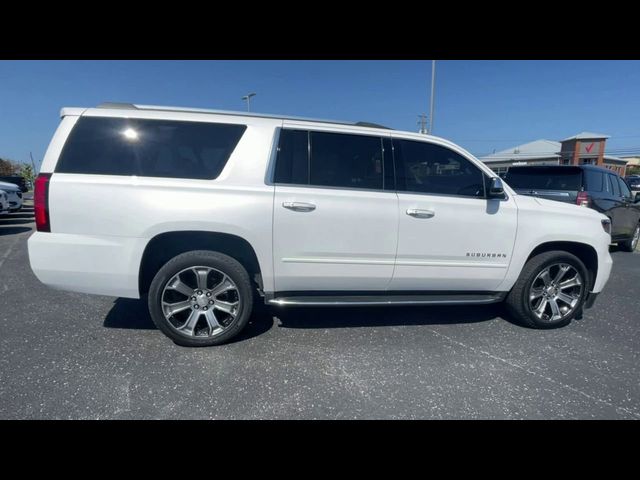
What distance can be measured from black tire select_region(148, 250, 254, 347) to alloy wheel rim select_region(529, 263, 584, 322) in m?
2.97

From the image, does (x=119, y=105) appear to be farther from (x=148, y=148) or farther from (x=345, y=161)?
(x=345, y=161)

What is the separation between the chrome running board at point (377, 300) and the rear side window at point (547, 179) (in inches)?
168

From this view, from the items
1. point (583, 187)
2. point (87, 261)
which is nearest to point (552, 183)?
point (583, 187)

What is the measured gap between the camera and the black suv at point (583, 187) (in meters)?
6.16

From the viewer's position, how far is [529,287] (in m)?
3.40

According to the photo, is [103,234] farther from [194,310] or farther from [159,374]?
[159,374]

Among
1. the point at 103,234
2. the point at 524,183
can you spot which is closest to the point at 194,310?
the point at 103,234

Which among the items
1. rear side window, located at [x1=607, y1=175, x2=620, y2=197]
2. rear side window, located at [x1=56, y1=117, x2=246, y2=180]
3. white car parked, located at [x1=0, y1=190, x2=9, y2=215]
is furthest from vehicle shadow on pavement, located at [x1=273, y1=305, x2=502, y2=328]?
white car parked, located at [x1=0, y1=190, x2=9, y2=215]

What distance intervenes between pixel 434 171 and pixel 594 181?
5190mm

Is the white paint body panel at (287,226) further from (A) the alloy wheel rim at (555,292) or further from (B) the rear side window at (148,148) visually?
(A) the alloy wheel rim at (555,292)

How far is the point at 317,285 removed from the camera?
303cm

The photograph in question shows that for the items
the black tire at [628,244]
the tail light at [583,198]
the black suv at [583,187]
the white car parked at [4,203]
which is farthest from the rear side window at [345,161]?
the white car parked at [4,203]
